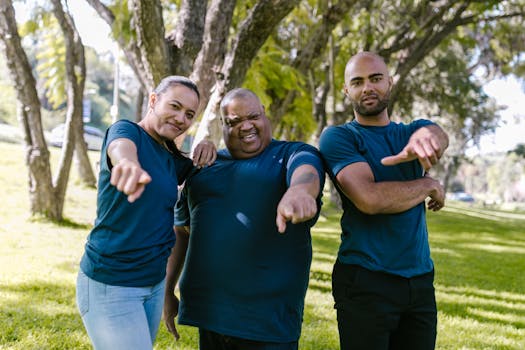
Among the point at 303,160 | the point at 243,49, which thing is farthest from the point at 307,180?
the point at 243,49

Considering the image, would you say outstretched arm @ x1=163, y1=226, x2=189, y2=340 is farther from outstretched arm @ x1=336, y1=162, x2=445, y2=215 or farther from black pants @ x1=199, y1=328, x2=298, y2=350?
outstretched arm @ x1=336, y1=162, x2=445, y2=215

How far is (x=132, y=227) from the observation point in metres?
2.24

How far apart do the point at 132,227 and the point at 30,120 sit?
29.3 ft

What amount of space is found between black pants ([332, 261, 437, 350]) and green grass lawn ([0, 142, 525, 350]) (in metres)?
2.42

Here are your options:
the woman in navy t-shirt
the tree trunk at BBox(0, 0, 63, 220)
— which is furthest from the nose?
the tree trunk at BBox(0, 0, 63, 220)

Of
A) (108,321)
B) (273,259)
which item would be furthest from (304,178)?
(108,321)

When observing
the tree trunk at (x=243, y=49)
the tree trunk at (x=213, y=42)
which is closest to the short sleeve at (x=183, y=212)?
the tree trunk at (x=243, y=49)

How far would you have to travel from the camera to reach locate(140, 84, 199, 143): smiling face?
8.15 feet

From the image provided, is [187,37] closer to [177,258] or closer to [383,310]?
[177,258]

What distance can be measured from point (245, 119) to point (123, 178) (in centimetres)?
94

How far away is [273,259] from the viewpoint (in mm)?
2500

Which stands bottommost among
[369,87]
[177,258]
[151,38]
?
[177,258]

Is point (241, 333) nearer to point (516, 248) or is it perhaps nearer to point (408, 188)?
point (408, 188)

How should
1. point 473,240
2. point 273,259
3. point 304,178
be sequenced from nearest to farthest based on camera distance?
1. point 304,178
2. point 273,259
3. point 473,240
